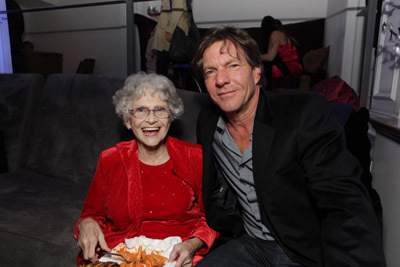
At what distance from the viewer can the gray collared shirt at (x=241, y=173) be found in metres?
1.04

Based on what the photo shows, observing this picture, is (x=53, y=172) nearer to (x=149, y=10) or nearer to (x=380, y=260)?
(x=380, y=260)

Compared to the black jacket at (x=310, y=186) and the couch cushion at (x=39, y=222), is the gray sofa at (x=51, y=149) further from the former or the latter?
the black jacket at (x=310, y=186)

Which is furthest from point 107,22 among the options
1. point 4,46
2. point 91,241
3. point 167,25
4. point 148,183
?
point 91,241

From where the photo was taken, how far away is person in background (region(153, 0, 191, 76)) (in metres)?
2.73

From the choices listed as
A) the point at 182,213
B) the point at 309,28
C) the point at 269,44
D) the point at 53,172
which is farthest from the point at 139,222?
the point at 309,28

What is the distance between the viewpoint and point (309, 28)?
14.6ft

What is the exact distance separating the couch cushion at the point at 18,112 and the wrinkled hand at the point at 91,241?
115 centimetres

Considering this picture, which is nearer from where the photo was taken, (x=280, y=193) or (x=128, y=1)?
(x=280, y=193)

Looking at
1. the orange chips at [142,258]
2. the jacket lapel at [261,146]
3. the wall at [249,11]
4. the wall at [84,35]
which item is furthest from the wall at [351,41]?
the wall at [84,35]

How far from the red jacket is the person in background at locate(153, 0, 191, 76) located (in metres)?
1.82

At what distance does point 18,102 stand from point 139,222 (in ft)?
4.75

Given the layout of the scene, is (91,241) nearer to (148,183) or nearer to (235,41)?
(148,183)

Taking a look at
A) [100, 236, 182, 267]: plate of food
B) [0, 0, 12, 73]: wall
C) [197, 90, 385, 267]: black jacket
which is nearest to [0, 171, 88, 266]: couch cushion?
[100, 236, 182, 267]: plate of food

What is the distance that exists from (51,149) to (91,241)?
97 cm
